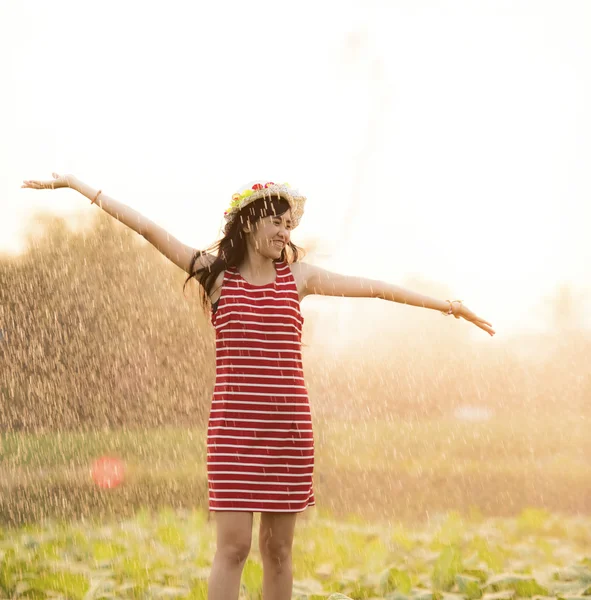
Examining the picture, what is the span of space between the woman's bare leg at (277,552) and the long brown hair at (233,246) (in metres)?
0.89

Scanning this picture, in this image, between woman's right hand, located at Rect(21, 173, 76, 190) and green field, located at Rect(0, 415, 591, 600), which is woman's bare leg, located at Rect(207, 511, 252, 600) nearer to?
woman's right hand, located at Rect(21, 173, 76, 190)

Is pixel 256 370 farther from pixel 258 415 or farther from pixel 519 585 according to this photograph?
pixel 519 585

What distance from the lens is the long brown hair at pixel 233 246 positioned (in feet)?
11.4

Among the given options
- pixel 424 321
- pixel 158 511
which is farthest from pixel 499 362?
pixel 158 511

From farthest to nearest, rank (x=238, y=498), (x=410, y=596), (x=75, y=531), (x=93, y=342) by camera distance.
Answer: (x=93, y=342) < (x=75, y=531) < (x=410, y=596) < (x=238, y=498)

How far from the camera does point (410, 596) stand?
4.99 metres

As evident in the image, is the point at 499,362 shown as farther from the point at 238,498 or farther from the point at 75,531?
the point at 238,498

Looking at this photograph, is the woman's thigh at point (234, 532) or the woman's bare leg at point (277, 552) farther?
the woman's bare leg at point (277, 552)

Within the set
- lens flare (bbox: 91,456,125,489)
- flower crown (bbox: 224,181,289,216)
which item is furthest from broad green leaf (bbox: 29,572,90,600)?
lens flare (bbox: 91,456,125,489)

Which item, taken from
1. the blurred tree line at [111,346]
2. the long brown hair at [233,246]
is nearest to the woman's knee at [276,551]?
the long brown hair at [233,246]

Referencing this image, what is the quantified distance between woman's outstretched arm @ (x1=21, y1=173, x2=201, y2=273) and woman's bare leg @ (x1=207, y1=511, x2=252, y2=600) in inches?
38.6

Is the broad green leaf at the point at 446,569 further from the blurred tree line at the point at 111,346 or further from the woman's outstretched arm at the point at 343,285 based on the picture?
the blurred tree line at the point at 111,346

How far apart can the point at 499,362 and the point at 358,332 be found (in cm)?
177

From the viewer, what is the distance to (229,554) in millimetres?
3146
